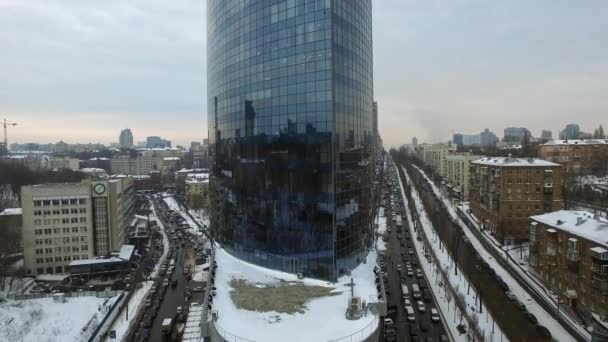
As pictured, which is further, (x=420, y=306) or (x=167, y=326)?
(x=420, y=306)

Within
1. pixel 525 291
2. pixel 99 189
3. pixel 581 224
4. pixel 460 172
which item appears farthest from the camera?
pixel 460 172

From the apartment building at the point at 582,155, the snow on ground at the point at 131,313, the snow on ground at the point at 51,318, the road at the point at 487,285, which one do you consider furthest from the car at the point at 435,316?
the apartment building at the point at 582,155

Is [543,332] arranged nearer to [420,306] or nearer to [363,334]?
[420,306]

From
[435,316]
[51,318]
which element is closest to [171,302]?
[51,318]

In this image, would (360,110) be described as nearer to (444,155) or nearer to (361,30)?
(361,30)

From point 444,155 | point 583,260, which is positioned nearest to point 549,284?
→ point 583,260

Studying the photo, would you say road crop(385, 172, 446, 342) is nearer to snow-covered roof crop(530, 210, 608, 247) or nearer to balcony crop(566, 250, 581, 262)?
balcony crop(566, 250, 581, 262)

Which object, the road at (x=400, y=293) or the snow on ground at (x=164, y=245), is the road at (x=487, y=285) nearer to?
the road at (x=400, y=293)
